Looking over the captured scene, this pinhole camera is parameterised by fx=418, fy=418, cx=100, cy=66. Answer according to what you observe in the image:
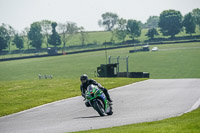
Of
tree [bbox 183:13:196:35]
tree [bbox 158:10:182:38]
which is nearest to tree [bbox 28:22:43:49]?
tree [bbox 158:10:182:38]

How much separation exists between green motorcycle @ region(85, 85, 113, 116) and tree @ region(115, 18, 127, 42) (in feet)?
485

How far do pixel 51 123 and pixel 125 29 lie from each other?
159 meters

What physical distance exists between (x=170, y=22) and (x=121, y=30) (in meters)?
19.5

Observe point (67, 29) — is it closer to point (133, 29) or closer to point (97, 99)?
point (133, 29)

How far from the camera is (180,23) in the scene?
16175cm

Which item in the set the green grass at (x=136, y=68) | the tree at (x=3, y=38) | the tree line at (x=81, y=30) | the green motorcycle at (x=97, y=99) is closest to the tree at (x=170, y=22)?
the tree line at (x=81, y=30)

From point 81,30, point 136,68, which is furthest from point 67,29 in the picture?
point 136,68

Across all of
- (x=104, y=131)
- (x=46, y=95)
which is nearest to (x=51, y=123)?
(x=104, y=131)

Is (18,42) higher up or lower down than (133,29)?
lower down

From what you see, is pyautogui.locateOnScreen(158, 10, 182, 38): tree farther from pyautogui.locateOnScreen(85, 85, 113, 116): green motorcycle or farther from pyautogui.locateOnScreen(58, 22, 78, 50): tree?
pyautogui.locateOnScreen(85, 85, 113, 116): green motorcycle

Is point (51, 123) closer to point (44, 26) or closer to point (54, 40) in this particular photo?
point (54, 40)

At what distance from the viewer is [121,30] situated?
16712 centimetres

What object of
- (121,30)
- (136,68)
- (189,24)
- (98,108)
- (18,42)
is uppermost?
(189,24)

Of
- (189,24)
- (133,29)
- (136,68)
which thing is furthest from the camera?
(133,29)
